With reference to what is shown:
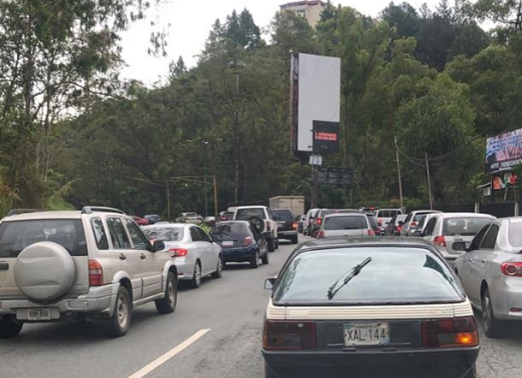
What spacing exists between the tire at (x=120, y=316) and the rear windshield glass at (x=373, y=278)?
4036 mm

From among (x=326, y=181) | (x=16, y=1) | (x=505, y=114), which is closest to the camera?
(x=16, y=1)

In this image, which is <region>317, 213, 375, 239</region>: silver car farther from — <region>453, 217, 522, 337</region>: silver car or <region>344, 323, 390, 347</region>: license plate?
<region>344, 323, 390, 347</region>: license plate

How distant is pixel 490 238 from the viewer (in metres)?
9.66

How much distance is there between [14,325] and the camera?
965cm

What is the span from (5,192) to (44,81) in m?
8.07

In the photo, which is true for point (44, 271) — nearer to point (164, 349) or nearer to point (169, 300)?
point (164, 349)

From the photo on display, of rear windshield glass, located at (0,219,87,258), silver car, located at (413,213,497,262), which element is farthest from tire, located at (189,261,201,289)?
rear windshield glass, located at (0,219,87,258)

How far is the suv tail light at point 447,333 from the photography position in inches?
200

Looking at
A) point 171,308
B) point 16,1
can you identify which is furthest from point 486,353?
point 16,1

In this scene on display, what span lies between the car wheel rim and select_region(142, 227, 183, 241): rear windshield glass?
592 centimetres

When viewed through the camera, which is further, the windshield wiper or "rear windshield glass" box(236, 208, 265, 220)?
"rear windshield glass" box(236, 208, 265, 220)

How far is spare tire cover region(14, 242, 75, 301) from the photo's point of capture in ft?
28.1

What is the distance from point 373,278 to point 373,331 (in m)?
0.61

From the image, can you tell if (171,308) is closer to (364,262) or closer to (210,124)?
(364,262)
